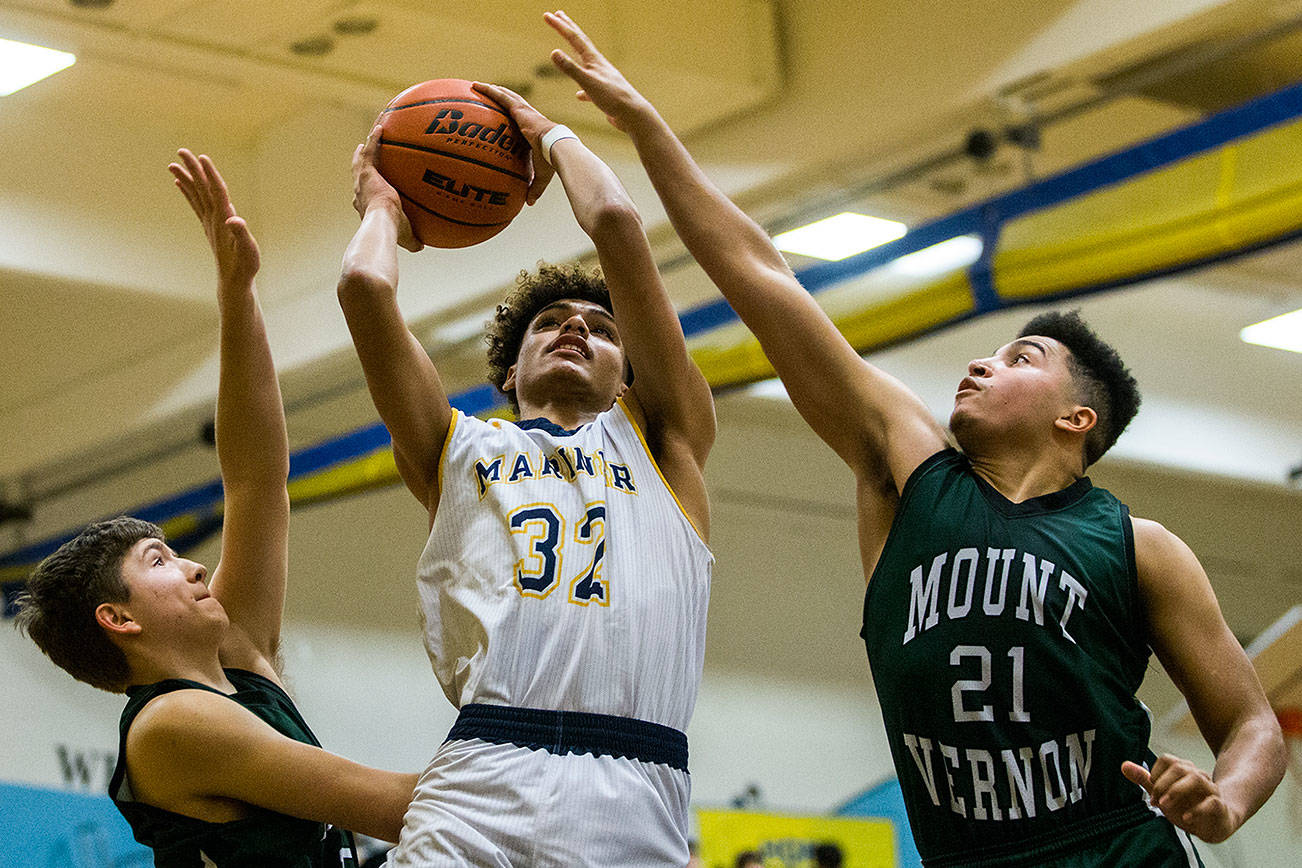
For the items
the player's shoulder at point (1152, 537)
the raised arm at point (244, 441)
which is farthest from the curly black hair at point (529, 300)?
the player's shoulder at point (1152, 537)

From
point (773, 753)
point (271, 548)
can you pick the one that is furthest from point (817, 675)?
point (271, 548)

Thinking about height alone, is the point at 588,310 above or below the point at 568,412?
above

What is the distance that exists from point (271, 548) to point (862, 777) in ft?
36.1

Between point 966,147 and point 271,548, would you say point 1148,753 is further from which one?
point 966,147

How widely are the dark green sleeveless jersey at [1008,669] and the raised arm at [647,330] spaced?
46 centimetres

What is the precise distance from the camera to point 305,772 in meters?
3.09

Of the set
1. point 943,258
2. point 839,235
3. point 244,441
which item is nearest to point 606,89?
point 244,441

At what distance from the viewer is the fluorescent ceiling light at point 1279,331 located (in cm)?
1125

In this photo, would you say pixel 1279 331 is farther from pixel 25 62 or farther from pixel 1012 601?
pixel 1012 601

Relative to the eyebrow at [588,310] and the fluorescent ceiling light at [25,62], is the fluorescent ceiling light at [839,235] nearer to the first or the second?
the fluorescent ceiling light at [25,62]

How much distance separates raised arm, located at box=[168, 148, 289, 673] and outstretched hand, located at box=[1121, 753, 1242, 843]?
77.6 inches

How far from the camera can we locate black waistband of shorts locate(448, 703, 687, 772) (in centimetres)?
286

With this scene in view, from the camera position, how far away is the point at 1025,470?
317cm

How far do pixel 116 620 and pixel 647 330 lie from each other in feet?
4.18
